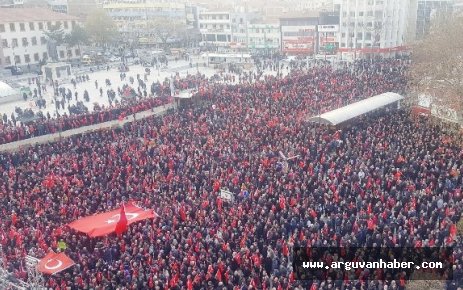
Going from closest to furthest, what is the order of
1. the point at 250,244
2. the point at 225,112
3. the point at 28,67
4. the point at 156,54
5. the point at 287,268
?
the point at 287,268
the point at 250,244
the point at 225,112
the point at 28,67
the point at 156,54

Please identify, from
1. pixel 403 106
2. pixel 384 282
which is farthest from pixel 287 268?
pixel 403 106

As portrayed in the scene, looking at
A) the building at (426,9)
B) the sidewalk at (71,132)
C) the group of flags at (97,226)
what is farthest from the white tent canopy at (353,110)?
the building at (426,9)

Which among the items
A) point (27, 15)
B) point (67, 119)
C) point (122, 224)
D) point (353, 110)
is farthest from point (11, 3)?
point (122, 224)

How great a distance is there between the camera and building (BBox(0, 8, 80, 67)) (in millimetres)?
44906

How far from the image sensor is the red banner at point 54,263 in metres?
10.9

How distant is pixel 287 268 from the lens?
35.7 feet

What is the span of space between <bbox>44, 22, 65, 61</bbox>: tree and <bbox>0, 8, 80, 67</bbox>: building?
34 centimetres

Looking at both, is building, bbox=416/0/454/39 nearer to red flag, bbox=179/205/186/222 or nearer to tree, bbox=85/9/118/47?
tree, bbox=85/9/118/47

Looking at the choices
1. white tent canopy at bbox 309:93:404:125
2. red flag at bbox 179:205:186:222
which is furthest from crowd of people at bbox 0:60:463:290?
white tent canopy at bbox 309:93:404:125

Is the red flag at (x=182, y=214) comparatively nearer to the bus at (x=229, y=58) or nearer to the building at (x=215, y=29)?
the bus at (x=229, y=58)

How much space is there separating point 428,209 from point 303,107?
11.7 meters

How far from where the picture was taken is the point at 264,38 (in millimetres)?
56562

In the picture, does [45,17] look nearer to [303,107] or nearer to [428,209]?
[303,107]

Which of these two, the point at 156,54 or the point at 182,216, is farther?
the point at 156,54
